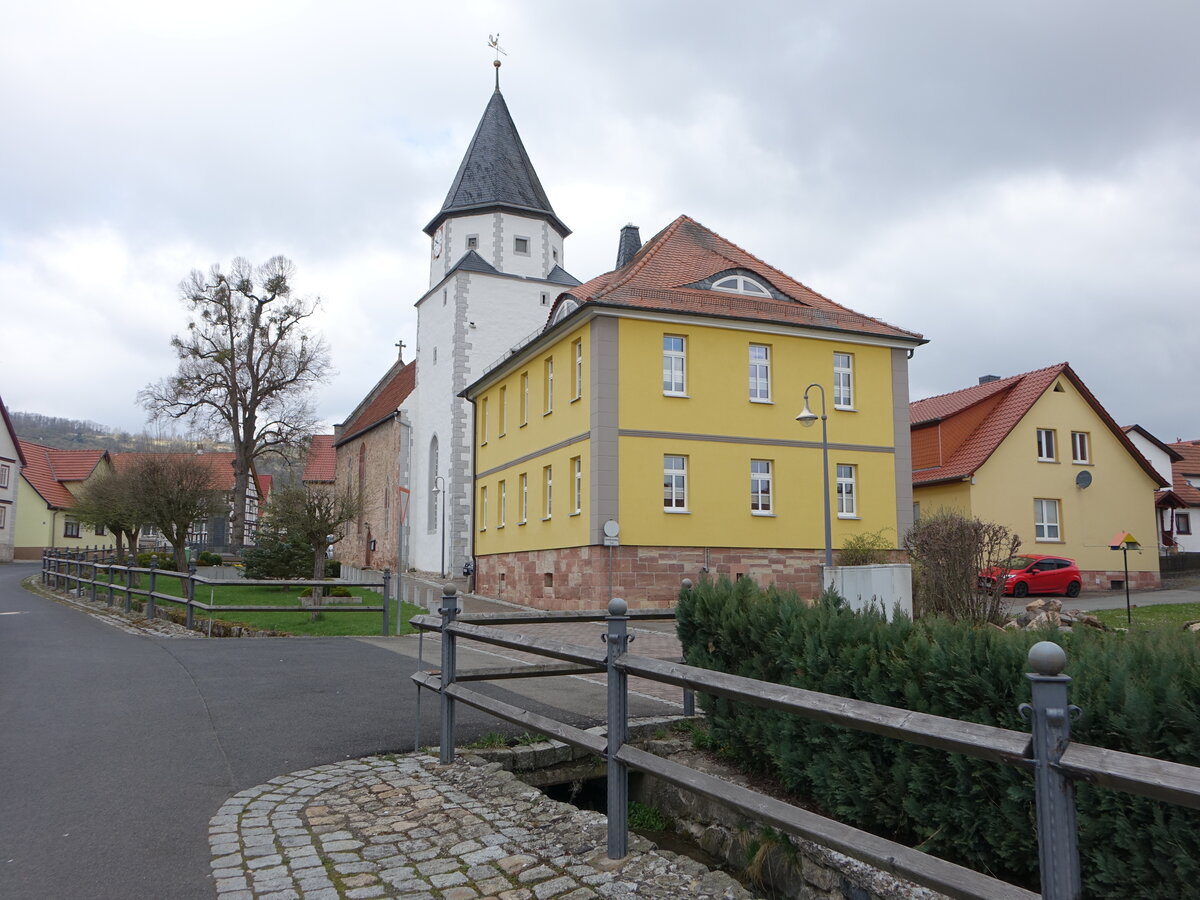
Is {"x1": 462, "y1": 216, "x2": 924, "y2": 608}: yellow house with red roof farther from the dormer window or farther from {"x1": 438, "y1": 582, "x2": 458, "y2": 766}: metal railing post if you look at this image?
{"x1": 438, "y1": 582, "x2": 458, "y2": 766}: metal railing post

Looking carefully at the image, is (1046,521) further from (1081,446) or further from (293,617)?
(293,617)

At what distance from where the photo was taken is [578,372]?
24422 mm

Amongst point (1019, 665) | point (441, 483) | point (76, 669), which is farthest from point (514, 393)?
point (1019, 665)

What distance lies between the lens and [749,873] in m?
5.28

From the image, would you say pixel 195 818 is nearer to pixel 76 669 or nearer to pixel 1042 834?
pixel 1042 834

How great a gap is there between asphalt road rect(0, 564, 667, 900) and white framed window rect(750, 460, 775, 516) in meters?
12.9

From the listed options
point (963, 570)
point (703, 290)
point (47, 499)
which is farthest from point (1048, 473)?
point (47, 499)

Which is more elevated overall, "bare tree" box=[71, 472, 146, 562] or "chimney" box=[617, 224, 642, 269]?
"chimney" box=[617, 224, 642, 269]

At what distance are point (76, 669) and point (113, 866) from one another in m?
7.24

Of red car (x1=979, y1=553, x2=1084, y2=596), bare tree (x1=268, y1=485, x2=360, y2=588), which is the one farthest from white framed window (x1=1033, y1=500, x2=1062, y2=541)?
bare tree (x1=268, y1=485, x2=360, y2=588)

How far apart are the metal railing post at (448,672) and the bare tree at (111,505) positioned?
2758cm

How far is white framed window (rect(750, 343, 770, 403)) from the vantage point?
24719 millimetres

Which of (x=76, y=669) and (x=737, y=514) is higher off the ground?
(x=737, y=514)

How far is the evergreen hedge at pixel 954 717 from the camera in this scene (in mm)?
3471
